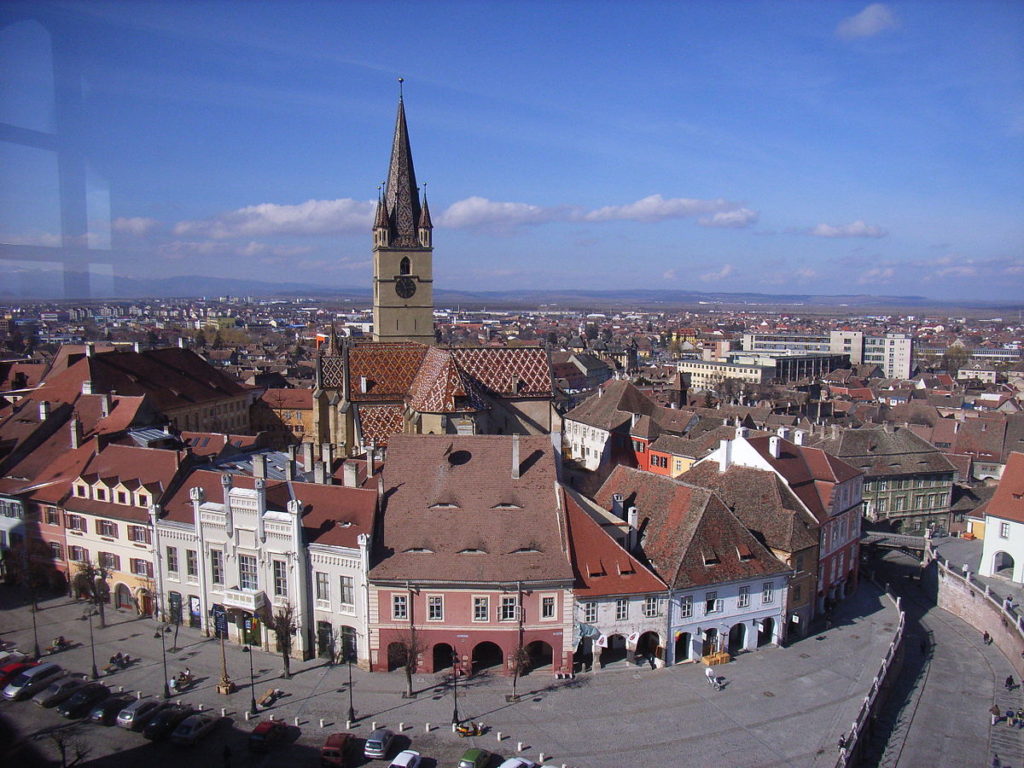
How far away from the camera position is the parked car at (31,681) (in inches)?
1193

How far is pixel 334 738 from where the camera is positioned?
27.2 metres

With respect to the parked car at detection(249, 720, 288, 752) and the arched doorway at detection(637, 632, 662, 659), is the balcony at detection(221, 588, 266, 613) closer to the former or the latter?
the parked car at detection(249, 720, 288, 752)

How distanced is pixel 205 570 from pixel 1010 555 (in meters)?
42.7

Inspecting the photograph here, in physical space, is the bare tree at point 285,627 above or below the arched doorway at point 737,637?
above

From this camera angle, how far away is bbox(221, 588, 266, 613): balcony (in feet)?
113

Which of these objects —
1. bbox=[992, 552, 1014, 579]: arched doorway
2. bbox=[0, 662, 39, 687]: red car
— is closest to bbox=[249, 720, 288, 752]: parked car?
bbox=[0, 662, 39, 687]: red car

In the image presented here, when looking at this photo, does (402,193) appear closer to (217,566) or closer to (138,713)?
(217,566)

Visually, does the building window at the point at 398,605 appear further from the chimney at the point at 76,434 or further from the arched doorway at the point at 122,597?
the chimney at the point at 76,434

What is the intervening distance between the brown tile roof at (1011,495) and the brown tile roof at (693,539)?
17.1m

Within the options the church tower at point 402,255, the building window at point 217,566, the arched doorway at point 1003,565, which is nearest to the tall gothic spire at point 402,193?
the church tower at point 402,255

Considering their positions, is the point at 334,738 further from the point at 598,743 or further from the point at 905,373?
the point at 905,373

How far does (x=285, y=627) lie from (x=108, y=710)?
6.64 meters

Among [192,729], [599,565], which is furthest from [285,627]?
[599,565]

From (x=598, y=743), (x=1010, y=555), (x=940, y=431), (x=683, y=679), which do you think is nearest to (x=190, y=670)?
(x=598, y=743)
